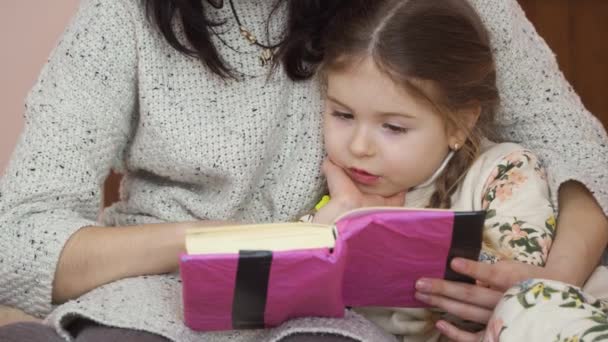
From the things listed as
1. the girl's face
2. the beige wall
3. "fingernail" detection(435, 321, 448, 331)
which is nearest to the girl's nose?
the girl's face

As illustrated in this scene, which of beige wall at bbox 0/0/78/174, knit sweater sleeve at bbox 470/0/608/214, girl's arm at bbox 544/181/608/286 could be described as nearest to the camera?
girl's arm at bbox 544/181/608/286

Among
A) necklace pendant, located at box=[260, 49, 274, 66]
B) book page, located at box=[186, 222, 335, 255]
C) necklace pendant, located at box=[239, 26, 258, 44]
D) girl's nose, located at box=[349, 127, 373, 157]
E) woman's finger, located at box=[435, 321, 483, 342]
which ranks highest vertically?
necklace pendant, located at box=[239, 26, 258, 44]

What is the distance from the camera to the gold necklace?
1.25 m

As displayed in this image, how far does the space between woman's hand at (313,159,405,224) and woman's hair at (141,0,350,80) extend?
6.1 inches

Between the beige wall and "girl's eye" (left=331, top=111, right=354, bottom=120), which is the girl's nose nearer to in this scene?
"girl's eye" (left=331, top=111, right=354, bottom=120)

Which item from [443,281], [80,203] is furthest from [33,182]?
[443,281]

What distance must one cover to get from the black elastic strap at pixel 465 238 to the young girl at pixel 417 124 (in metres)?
0.10

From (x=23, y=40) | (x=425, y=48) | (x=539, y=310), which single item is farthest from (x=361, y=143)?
(x=23, y=40)

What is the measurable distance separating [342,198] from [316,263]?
11.4 inches

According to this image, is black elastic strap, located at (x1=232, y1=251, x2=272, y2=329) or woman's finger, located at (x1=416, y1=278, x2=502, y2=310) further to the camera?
woman's finger, located at (x1=416, y1=278, x2=502, y2=310)

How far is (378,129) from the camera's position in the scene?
1202 mm

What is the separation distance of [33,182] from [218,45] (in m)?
0.33

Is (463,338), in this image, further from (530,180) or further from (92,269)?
(92,269)

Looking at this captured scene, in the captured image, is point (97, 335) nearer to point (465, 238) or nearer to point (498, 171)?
point (465, 238)
